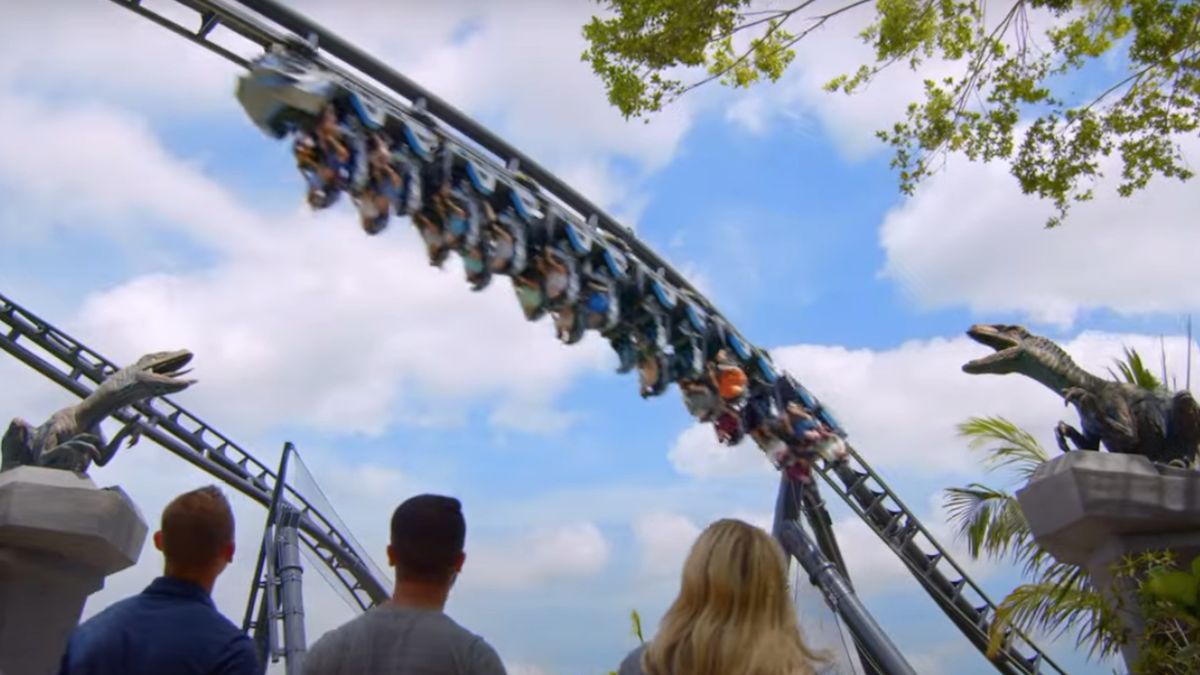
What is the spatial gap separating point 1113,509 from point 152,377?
6713mm

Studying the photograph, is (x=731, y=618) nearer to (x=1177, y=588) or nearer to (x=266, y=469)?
(x=1177, y=588)

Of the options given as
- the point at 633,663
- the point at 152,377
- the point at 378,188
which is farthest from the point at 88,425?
the point at 633,663

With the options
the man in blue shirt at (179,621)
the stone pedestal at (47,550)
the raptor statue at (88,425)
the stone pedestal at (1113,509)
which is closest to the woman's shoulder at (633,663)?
the man in blue shirt at (179,621)

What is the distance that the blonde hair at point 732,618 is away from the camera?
184 centimetres

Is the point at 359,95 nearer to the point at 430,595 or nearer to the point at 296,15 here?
the point at 296,15

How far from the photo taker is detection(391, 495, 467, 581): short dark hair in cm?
227

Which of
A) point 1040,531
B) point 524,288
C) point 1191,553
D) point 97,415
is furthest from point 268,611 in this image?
point 1191,553

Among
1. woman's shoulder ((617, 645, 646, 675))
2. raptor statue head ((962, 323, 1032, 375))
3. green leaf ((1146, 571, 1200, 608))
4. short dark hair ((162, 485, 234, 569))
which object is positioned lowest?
woman's shoulder ((617, 645, 646, 675))

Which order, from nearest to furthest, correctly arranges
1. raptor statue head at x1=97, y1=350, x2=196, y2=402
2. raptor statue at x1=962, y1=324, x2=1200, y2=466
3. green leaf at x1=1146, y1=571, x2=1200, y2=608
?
green leaf at x1=1146, y1=571, x2=1200, y2=608, raptor statue at x1=962, y1=324, x2=1200, y2=466, raptor statue head at x1=97, y1=350, x2=196, y2=402

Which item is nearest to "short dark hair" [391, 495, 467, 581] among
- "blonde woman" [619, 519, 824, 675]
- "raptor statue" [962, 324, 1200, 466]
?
"blonde woman" [619, 519, 824, 675]

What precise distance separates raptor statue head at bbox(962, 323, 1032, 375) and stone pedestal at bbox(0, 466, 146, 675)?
5.74 metres

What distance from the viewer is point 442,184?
24.5ft

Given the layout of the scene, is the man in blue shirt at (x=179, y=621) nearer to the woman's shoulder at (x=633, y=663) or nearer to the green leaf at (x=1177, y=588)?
the woman's shoulder at (x=633, y=663)

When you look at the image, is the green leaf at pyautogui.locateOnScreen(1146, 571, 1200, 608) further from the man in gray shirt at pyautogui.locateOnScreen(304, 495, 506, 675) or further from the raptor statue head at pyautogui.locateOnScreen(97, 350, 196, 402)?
the raptor statue head at pyautogui.locateOnScreen(97, 350, 196, 402)
